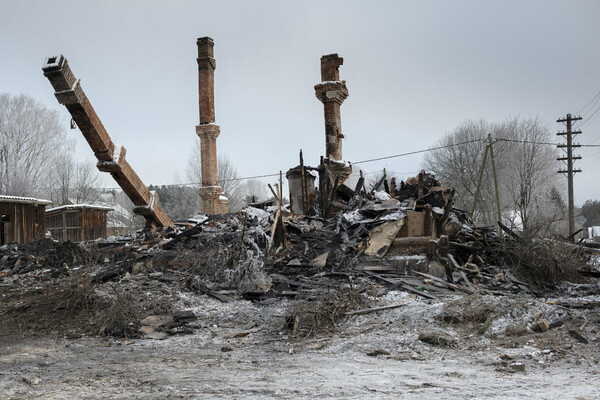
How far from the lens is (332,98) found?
59.1ft

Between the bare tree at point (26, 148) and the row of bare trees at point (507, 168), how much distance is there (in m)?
28.7

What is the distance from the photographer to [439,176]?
113ft

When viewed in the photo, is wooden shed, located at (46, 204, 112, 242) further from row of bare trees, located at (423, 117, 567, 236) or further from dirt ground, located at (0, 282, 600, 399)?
row of bare trees, located at (423, 117, 567, 236)

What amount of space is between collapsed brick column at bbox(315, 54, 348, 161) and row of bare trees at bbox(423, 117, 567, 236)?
608 inches

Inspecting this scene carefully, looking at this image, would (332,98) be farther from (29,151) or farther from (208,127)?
(29,151)

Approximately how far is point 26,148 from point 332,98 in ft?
78.3

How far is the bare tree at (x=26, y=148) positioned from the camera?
29.8 meters

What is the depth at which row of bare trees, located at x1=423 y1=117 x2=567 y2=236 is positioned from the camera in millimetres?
30188

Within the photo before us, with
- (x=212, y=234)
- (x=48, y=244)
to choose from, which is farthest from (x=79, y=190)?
(x=212, y=234)

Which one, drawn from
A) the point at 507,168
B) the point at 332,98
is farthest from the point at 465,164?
the point at 332,98

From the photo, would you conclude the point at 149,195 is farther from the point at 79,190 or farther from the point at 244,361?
the point at 79,190

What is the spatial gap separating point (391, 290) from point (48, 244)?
10551mm

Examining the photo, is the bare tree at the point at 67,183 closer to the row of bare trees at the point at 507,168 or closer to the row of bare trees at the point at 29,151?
the row of bare trees at the point at 29,151

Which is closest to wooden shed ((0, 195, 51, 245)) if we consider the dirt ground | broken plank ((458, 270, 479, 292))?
the dirt ground
